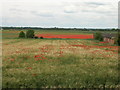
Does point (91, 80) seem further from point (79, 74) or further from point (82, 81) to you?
point (79, 74)

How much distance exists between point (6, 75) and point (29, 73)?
3.66ft

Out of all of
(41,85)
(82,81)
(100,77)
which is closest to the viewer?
(41,85)

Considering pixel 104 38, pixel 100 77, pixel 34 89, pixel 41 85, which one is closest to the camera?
pixel 34 89

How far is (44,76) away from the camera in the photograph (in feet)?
29.3

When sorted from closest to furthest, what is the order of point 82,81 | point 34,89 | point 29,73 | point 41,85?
1. point 34,89
2. point 41,85
3. point 82,81
4. point 29,73

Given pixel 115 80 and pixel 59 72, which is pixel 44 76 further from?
pixel 115 80

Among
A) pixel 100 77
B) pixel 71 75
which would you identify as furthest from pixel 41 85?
pixel 100 77

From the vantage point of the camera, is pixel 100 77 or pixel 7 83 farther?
pixel 100 77

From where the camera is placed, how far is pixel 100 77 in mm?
8875

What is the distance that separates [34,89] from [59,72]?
2976 mm

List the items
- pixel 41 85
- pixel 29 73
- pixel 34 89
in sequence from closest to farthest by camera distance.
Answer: pixel 34 89
pixel 41 85
pixel 29 73

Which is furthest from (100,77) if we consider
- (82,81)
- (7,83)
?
(7,83)

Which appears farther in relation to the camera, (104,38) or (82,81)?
(104,38)

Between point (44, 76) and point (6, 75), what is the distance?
6.13 feet
